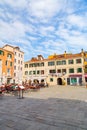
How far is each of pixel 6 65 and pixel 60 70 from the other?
1647 cm

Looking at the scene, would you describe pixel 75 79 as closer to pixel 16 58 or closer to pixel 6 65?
pixel 16 58

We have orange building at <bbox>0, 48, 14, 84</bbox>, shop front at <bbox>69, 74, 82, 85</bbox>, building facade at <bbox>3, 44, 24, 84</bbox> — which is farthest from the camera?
building facade at <bbox>3, 44, 24, 84</bbox>

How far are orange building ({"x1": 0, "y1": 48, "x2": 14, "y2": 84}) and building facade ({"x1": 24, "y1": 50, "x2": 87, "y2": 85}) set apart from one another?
8.39 metres

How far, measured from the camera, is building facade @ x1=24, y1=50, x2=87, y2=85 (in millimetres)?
37938

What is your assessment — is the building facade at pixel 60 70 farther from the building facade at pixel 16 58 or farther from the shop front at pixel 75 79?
the building facade at pixel 16 58

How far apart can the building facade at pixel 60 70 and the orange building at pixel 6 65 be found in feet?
27.5

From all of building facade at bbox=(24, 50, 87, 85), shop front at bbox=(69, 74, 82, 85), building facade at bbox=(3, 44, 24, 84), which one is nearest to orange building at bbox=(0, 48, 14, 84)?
building facade at bbox=(3, 44, 24, 84)

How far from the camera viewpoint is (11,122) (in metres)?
5.92

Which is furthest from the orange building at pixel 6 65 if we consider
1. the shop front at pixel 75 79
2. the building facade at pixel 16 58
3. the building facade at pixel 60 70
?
the shop front at pixel 75 79

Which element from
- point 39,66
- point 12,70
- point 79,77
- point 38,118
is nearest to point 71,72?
point 79,77

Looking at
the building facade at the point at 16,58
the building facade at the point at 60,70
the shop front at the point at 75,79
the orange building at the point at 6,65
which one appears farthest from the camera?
the building facade at the point at 16,58

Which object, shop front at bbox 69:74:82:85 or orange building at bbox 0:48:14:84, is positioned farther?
shop front at bbox 69:74:82:85

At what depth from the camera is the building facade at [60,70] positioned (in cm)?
3794

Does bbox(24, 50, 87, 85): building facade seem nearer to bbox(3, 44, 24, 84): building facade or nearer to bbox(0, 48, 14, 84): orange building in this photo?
bbox(3, 44, 24, 84): building facade
